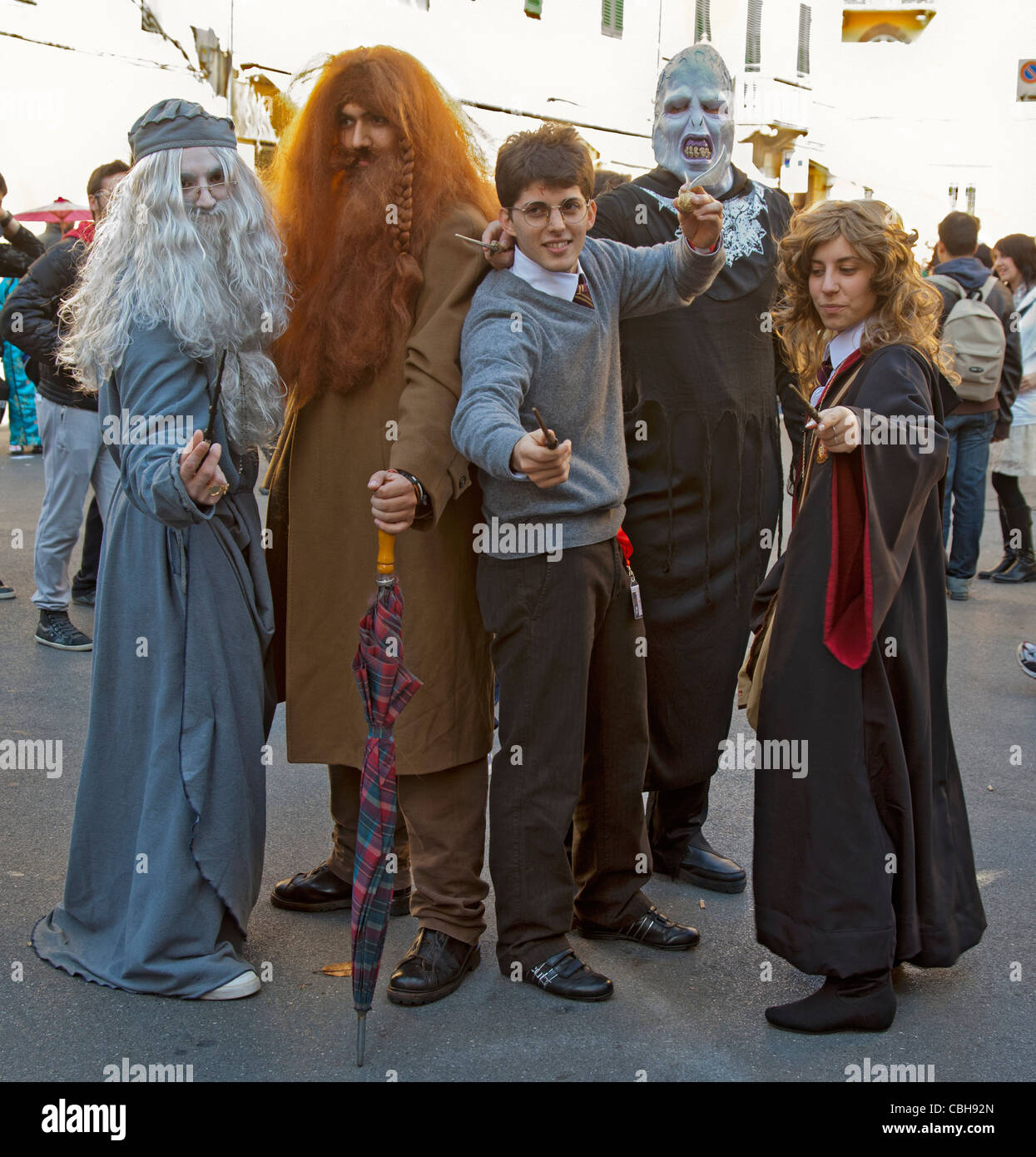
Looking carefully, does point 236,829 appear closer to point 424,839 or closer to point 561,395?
point 424,839

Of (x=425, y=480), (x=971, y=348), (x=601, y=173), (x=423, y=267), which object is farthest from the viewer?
(x=971, y=348)

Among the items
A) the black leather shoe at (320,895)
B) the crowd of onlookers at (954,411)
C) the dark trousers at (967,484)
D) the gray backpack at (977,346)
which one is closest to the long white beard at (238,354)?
the black leather shoe at (320,895)

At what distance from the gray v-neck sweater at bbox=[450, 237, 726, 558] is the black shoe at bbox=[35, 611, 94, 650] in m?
3.55

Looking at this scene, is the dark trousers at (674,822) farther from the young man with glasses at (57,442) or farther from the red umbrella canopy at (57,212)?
the red umbrella canopy at (57,212)

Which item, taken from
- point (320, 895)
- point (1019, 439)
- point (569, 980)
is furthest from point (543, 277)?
point (1019, 439)

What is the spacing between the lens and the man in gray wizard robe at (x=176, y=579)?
9.35 feet

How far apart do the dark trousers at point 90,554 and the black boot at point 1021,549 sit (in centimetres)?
514

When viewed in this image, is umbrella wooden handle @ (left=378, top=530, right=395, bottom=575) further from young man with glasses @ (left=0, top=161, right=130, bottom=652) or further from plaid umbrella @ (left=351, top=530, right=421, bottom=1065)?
young man with glasses @ (left=0, top=161, right=130, bottom=652)

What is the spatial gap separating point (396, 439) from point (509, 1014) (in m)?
1.29

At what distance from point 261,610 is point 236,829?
1.67 ft

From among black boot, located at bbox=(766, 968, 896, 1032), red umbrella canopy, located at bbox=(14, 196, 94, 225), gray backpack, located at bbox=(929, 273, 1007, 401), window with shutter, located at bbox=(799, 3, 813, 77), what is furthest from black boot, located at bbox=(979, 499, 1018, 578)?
window with shutter, located at bbox=(799, 3, 813, 77)

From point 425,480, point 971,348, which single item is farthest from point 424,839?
point 971,348

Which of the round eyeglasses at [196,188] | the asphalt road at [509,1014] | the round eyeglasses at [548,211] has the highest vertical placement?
the round eyeglasses at [196,188]

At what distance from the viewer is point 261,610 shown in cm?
309
